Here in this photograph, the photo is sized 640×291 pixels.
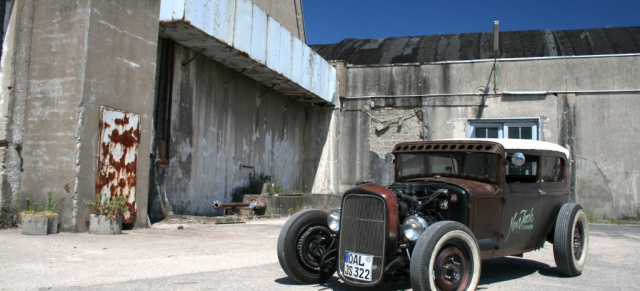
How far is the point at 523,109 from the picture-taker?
18438 mm

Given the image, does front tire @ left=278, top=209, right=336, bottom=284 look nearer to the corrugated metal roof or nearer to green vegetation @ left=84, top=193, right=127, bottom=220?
green vegetation @ left=84, top=193, right=127, bottom=220

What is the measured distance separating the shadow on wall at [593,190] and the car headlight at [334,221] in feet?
46.8

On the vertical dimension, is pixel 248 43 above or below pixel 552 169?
above

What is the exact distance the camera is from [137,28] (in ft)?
34.7

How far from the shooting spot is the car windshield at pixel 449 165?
640 cm

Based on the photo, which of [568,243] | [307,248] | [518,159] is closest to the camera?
[307,248]

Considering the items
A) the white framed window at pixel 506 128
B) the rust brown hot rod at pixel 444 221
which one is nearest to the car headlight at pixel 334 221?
the rust brown hot rod at pixel 444 221

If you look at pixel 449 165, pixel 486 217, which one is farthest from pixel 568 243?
pixel 449 165

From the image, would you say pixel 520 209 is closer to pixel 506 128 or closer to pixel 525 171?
pixel 525 171

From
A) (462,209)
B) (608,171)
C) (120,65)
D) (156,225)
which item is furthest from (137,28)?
(608,171)

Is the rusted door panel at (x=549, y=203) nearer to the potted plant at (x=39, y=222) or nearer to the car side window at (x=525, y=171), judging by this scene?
the car side window at (x=525, y=171)

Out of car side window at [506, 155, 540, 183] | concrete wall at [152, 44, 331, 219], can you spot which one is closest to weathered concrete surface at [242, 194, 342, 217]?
concrete wall at [152, 44, 331, 219]

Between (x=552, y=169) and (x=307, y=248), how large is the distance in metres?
3.49

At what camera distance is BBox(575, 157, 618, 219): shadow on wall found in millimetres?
17438
